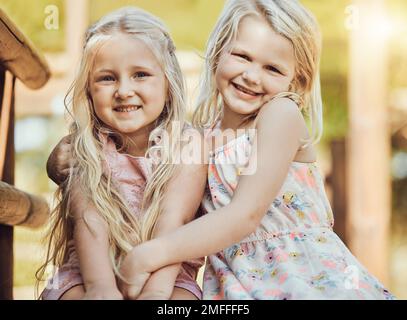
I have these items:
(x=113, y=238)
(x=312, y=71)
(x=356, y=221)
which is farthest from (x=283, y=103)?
(x=356, y=221)

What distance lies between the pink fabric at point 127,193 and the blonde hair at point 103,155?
0.02m

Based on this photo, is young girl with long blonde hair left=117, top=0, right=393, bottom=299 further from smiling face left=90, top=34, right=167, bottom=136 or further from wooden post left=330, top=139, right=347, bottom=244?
wooden post left=330, top=139, right=347, bottom=244

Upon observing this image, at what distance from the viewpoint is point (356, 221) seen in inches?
167

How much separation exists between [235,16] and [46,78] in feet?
2.12

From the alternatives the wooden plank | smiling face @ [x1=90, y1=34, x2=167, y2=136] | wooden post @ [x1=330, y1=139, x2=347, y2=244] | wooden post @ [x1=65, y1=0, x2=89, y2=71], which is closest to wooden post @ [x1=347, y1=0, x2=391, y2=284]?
wooden post @ [x1=330, y1=139, x2=347, y2=244]

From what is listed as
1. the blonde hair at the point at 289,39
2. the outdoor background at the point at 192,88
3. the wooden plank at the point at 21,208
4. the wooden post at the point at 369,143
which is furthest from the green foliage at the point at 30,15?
the blonde hair at the point at 289,39

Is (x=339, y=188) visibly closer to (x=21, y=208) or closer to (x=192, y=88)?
(x=192, y=88)

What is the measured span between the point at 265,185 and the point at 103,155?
0.33 metres

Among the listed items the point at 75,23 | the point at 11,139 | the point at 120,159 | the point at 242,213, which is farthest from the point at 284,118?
the point at 75,23

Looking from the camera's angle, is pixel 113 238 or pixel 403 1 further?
pixel 403 1

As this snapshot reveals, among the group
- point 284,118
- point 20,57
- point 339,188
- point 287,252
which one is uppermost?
point 20,57

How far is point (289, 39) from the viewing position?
1436 millimetres

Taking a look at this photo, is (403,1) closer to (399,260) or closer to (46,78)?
(399,260)

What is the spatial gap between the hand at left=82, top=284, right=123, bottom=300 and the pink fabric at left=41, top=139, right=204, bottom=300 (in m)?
0.07
